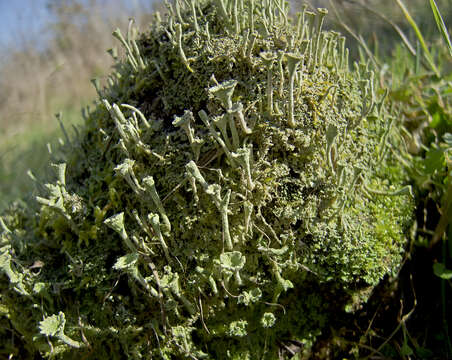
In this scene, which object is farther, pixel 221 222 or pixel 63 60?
pixel 63 60

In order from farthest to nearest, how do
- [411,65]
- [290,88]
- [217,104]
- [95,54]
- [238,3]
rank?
[95,54]
[411,65]
[238,3]
[217,104]
[290,88]

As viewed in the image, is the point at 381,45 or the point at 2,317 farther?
the point at 381,45

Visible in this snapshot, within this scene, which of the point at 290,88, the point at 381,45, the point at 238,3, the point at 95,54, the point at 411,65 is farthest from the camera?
the point at 95,54

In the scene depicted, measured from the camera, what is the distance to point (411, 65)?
2.24 metres

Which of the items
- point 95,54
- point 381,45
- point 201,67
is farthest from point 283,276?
point 95,54

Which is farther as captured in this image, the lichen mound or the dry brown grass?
the dry brown grass

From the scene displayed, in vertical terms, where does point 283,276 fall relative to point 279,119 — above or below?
below

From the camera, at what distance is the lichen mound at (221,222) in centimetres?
113

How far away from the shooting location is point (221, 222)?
1.15 meters

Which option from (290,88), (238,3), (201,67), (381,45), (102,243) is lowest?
(381,45)

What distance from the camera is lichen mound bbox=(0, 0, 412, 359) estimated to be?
1126mm

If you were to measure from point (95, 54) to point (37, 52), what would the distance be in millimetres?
1117

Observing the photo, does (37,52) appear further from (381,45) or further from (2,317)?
(2,317)

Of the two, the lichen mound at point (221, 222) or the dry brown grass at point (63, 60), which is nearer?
the lichen mound at point (221, 222)
